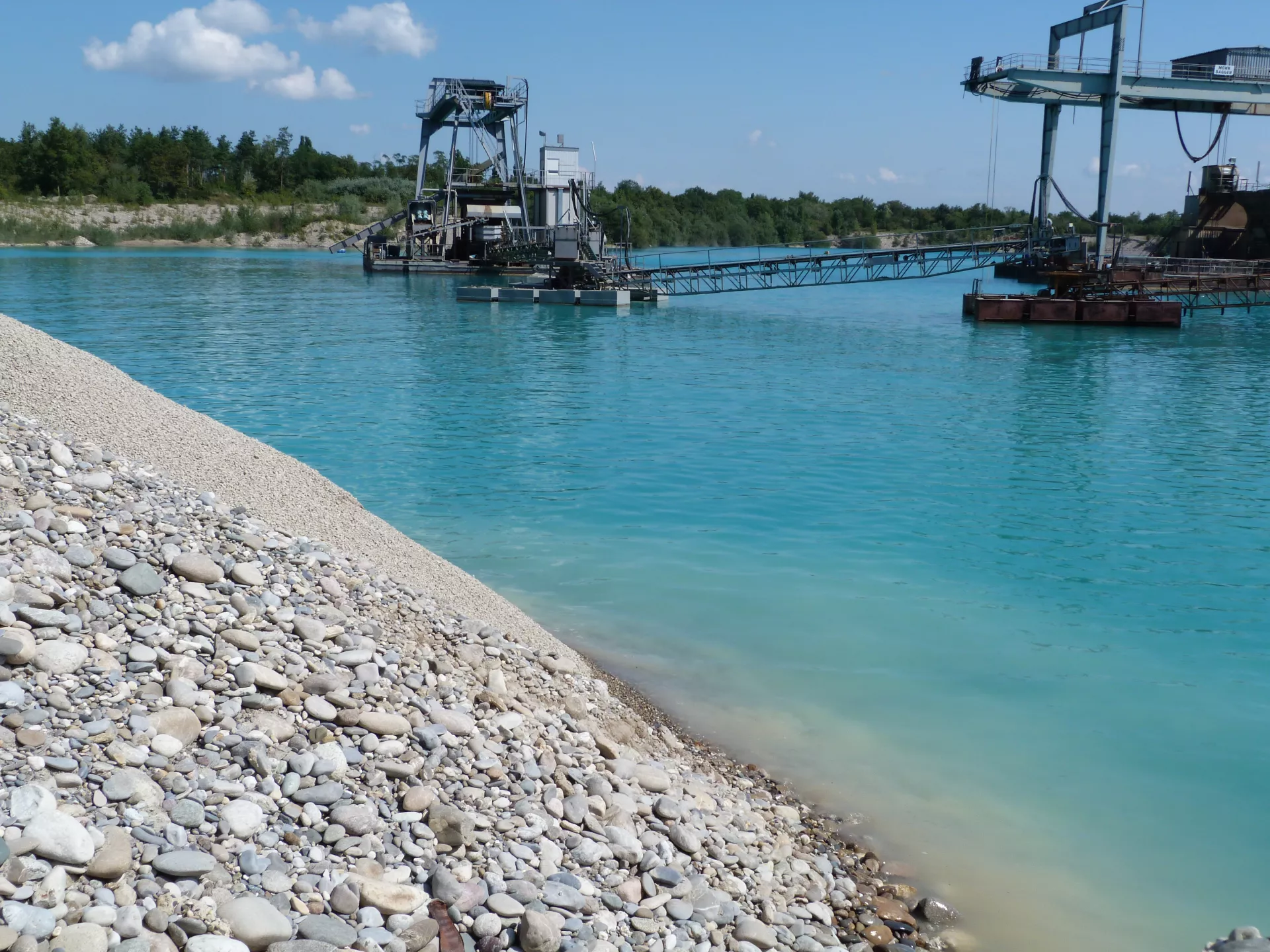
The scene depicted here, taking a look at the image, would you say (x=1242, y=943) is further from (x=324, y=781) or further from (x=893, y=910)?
(x=324, y=781)

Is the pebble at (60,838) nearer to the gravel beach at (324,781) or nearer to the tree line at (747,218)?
the gravel beach at (324,781)

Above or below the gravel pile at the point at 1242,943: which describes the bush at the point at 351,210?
above

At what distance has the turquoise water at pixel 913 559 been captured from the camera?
6.39m

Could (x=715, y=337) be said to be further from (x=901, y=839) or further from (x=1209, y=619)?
(x=901, y=839)

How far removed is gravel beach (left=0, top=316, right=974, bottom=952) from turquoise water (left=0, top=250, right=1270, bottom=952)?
1033 mm

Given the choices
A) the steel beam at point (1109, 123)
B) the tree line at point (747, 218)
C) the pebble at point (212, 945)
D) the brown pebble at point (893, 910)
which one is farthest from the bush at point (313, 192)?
the pebble at point (212, 945)

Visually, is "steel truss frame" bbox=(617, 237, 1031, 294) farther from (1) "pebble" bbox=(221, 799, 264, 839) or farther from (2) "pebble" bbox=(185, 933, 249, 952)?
(2) "pebble" bbox=(185, 933, 249, 952)

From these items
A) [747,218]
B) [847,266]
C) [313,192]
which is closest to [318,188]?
[313,192]

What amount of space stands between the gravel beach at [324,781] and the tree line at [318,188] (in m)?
101

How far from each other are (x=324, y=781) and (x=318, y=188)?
132640 mm

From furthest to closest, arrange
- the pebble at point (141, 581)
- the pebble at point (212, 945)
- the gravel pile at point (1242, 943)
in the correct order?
the pebble at point (141, 581)
the gravel pile at point (1242, 943)
the pebble at point (212, 945)

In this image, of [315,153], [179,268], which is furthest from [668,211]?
[179,268]

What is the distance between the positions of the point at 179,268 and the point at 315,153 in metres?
77.1

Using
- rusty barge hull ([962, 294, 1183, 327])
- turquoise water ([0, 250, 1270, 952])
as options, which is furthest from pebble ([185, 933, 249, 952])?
rusty barge hull ([962, 294, 1183, 327])
